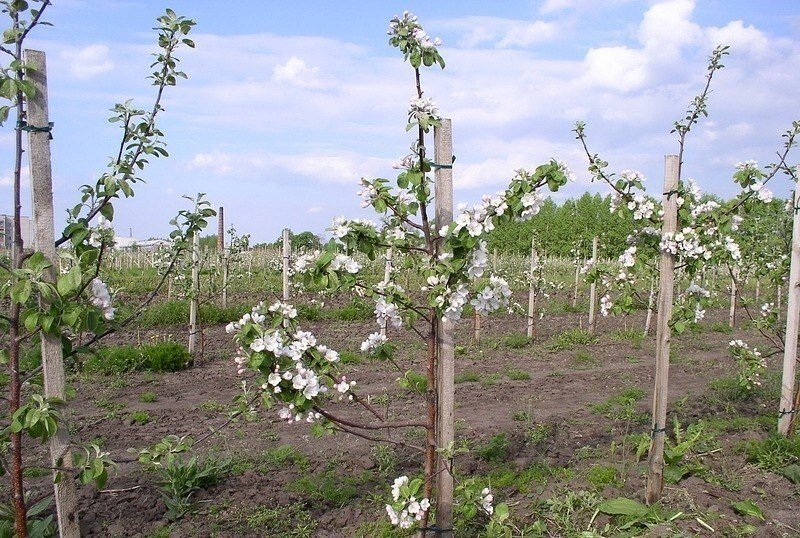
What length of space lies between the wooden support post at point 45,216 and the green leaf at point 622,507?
308cm

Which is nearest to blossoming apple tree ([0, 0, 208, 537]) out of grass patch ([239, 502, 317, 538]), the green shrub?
grass patch ([239, 502, 317, 538])

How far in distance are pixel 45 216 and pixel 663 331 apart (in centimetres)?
370

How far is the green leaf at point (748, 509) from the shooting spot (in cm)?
401

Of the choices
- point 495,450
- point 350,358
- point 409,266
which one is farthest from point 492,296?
point 350,358

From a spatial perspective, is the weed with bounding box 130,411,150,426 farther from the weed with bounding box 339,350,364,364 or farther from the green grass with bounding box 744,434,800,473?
the green grass with bounding box 744,434,800,473

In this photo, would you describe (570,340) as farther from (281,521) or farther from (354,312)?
(281,521)

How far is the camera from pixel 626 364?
31.0 feet

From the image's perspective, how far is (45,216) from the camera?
2.88m

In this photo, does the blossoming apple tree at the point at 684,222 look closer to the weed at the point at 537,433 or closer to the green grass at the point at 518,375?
the weed at the point at 537,433

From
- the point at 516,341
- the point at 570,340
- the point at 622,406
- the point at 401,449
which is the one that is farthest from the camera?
the point at 570,340

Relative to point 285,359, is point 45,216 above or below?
above

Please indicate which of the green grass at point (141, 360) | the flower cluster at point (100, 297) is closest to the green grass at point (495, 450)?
the flower cluster at point (100, 297)

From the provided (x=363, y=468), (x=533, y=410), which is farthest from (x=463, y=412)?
(x=363, y=468)

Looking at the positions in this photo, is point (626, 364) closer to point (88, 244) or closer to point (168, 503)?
point (168, 503)
